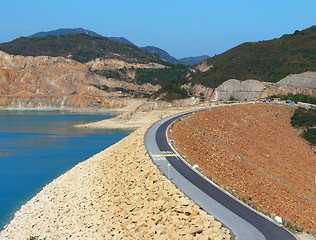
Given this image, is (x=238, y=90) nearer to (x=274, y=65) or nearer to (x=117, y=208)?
(x=274, y=65)

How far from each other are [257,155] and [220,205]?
89.0 ft

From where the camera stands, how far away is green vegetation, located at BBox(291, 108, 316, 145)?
59250 mm

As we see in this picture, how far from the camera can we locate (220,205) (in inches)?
829

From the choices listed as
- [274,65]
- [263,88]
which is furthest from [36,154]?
[274,65]

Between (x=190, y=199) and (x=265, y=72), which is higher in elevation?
(x=265, y=72)

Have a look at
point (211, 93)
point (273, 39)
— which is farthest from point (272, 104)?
point (273, 39)

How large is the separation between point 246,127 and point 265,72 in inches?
1863

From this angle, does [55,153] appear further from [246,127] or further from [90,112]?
[90,112]

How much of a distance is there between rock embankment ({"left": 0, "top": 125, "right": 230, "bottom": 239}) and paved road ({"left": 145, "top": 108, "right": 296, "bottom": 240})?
780 millimetres

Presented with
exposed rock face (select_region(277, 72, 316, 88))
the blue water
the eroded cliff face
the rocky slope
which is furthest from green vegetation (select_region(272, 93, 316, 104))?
the eroded cliff face

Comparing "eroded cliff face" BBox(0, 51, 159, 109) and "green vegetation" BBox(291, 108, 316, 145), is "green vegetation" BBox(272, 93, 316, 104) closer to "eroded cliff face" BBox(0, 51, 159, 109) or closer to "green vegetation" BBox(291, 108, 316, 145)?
"green vegetation" BBox(291, 108, 316, 145)

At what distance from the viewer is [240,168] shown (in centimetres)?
3666

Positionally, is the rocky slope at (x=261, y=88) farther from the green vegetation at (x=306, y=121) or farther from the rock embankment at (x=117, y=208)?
the rock embankment at (x=117, y=208)

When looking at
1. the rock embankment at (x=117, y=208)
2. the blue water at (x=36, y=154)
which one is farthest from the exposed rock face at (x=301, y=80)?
the rock embankment at (x=117, y=208)
